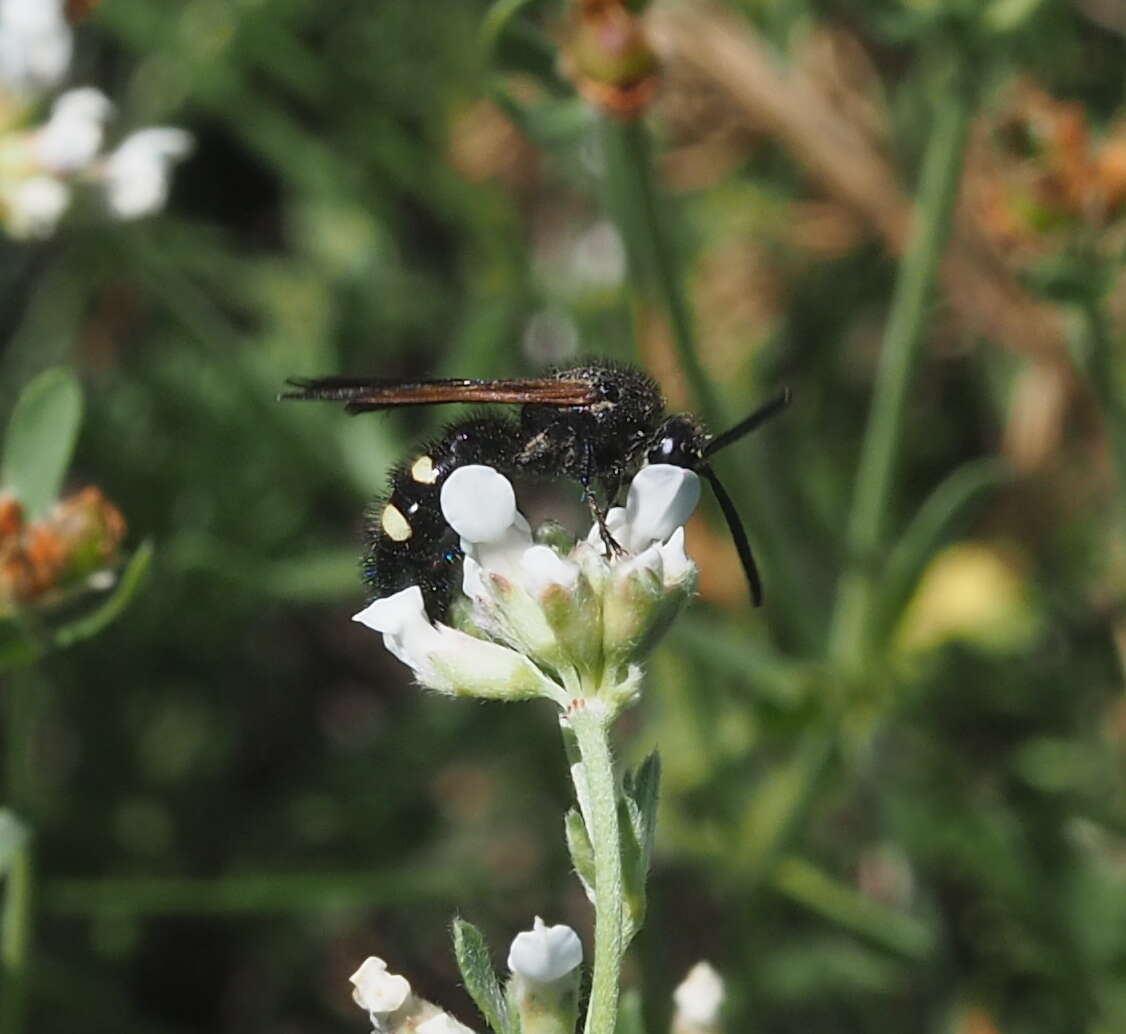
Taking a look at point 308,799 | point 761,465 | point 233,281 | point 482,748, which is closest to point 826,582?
point 761,465

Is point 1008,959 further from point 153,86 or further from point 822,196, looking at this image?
point 153,86

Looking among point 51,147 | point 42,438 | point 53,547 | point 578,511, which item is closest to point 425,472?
point 53,547

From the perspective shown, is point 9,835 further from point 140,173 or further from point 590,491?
point 140,173

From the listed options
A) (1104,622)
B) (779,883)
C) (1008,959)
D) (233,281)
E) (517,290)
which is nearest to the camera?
(779,883)

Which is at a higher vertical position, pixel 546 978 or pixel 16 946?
pixel 16 946

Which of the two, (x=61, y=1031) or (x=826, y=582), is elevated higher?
(x=826, y=582)

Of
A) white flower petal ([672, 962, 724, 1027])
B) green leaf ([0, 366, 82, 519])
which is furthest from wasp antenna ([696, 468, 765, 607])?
green leaf ([0, 366, 82, 519])

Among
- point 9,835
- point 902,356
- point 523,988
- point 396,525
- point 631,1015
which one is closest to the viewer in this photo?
point 523,988
